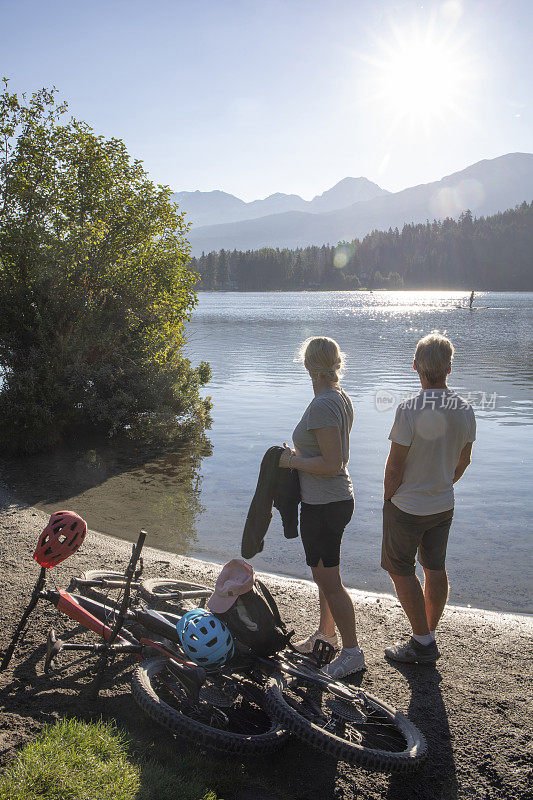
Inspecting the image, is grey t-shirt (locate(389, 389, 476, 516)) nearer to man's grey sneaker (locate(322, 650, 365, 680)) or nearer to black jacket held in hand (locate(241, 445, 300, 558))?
black jacket held in hand (locate(241, 445, 300, 558))

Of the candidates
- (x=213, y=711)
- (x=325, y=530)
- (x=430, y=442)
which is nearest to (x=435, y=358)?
(x=430, y=442)

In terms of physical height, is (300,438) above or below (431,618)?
above

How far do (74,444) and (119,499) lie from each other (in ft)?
13.3

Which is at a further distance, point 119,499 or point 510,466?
point 510,466

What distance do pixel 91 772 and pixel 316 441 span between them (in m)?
2.45

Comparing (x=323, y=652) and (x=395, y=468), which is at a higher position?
(x=395, y=468)

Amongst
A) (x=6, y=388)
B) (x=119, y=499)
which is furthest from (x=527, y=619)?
(x=6, y=388)

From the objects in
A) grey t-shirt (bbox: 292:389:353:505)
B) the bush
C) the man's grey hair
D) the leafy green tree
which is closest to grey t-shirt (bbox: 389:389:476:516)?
the man's grey hair

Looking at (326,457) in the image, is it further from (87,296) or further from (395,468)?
(87,296)

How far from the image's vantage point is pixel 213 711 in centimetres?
378

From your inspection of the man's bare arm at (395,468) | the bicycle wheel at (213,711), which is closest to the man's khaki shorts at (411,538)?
the man's bare arm at (395,468)

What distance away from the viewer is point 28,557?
270 inches

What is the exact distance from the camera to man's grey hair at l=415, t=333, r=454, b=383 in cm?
450

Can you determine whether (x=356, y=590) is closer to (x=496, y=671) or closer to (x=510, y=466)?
(x=496, y=671)
